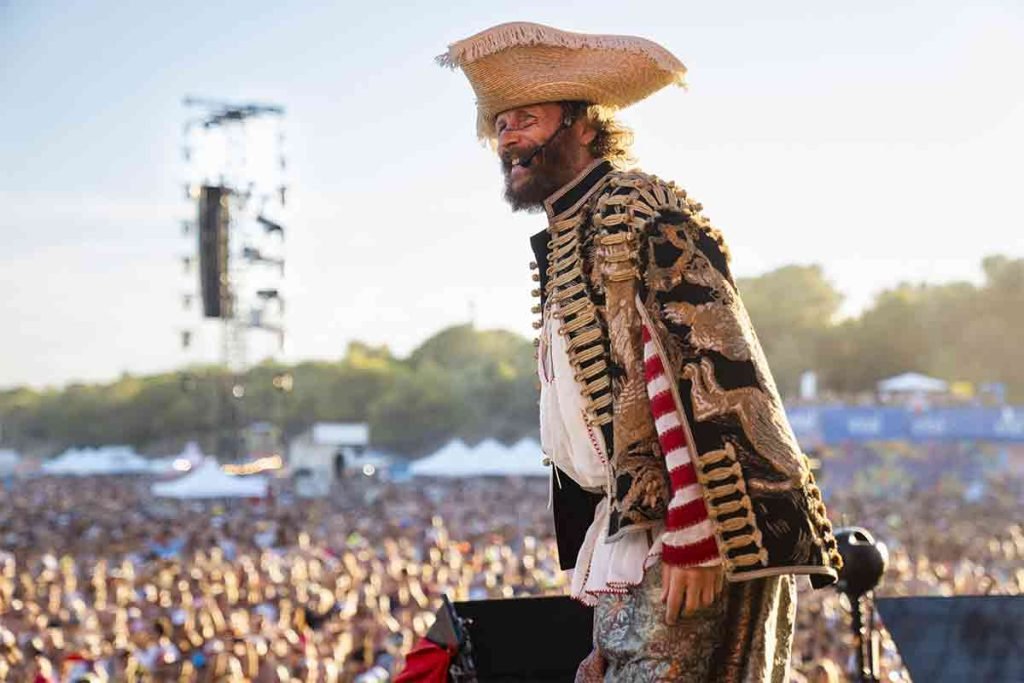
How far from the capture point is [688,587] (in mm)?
2416

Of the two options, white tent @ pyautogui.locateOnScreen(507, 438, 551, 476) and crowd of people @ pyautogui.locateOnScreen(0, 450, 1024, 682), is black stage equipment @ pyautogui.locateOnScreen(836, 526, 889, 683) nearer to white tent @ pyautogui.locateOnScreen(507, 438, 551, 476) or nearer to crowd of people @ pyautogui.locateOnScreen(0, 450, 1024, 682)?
crowd of people @ pyautogui.locateOnScreen(0, 450, 1024, 682)

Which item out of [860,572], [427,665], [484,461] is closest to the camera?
[427,665]

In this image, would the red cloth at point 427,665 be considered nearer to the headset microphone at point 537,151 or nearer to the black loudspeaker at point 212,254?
the headset microphone at point 537,151

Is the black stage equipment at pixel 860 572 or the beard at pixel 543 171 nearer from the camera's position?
the beard at pixel 543 171

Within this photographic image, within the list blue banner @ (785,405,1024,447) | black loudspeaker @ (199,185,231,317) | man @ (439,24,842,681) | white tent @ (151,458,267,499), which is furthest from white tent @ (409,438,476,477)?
man @ (439,24,842,681)

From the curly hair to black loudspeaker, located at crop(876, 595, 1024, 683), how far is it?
197 cm

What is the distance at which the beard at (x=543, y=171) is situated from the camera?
9.27 ft

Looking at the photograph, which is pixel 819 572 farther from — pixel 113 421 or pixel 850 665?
pixel 113 421

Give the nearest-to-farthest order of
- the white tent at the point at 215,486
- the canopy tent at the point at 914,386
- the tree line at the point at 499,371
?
the white tent at the point at 215,486 < the canopy tent at the point at 914,386 < the tree line at the point at 499,371

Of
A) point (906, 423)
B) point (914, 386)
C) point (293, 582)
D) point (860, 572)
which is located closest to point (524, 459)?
point (906, 423)

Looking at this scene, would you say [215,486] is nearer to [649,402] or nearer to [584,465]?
[584,465]

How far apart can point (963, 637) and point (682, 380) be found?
7.03ft

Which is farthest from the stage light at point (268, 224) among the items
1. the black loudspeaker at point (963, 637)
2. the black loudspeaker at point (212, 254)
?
the black loudspeaker at point (963, 637)

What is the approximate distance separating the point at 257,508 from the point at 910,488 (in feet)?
58.7
